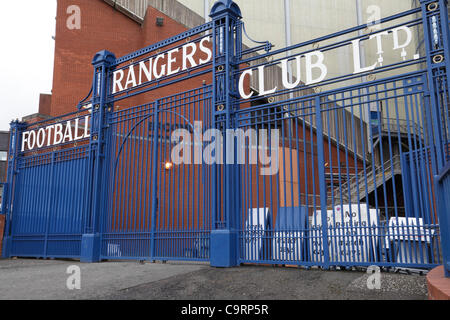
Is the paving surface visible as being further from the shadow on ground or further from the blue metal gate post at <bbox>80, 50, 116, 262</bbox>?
the blue metal gate post at <bbox>80, 50, 116, 262</bbox>

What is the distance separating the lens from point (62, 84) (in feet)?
60.7

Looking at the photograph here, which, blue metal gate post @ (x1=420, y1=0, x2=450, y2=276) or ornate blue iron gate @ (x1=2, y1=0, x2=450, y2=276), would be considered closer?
blue metal gate post @ (x1=420, y1=0, x2=450, y2=276)

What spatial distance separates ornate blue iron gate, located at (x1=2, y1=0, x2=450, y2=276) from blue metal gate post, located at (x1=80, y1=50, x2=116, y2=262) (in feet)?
0.11

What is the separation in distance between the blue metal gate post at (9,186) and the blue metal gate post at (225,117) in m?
8.20

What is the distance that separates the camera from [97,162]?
10.4m

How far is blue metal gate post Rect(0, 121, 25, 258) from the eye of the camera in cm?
1252

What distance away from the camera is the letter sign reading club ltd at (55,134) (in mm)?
11383

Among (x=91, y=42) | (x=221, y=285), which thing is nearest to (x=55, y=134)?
(x=221, y=285)

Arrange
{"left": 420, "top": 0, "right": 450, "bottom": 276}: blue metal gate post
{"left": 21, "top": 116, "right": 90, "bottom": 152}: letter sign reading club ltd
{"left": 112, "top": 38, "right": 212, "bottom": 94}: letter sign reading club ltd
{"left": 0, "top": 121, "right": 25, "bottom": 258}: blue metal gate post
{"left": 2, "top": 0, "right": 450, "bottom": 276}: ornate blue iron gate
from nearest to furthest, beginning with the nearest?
{"left": 420, "top": 0, "right": 450, "bottom": 276}: blue metal gate post → {"left": 2, "top": 0, "right": 450, "bottom": 276}: ornate blue iron gate → {"left": 112, "top": 38, "right": 212, "bottom": 94}: letter sign reading club ltd → {"left": 21, "top": 116, "right": 90, "bottom": 152}: letter sign reading club ltd → {"left": 0, "top": 121, "right": 25, "bottom": 258}: blue metal gate post

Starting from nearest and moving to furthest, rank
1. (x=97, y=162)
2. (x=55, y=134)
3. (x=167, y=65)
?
(x=167, y=65) → (x=97, y=162) → (x=55, y=134)

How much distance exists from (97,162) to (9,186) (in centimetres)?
459

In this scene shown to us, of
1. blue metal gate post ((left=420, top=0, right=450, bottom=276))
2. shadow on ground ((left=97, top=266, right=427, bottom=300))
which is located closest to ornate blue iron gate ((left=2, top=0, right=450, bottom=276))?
blue metal gate post ((left=420, top=0, right=450, bottom=276))

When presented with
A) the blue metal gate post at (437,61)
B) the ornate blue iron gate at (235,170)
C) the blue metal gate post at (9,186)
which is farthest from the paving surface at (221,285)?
the blue metal gate post at (9,186)

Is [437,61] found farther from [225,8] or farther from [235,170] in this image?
[225,8]
